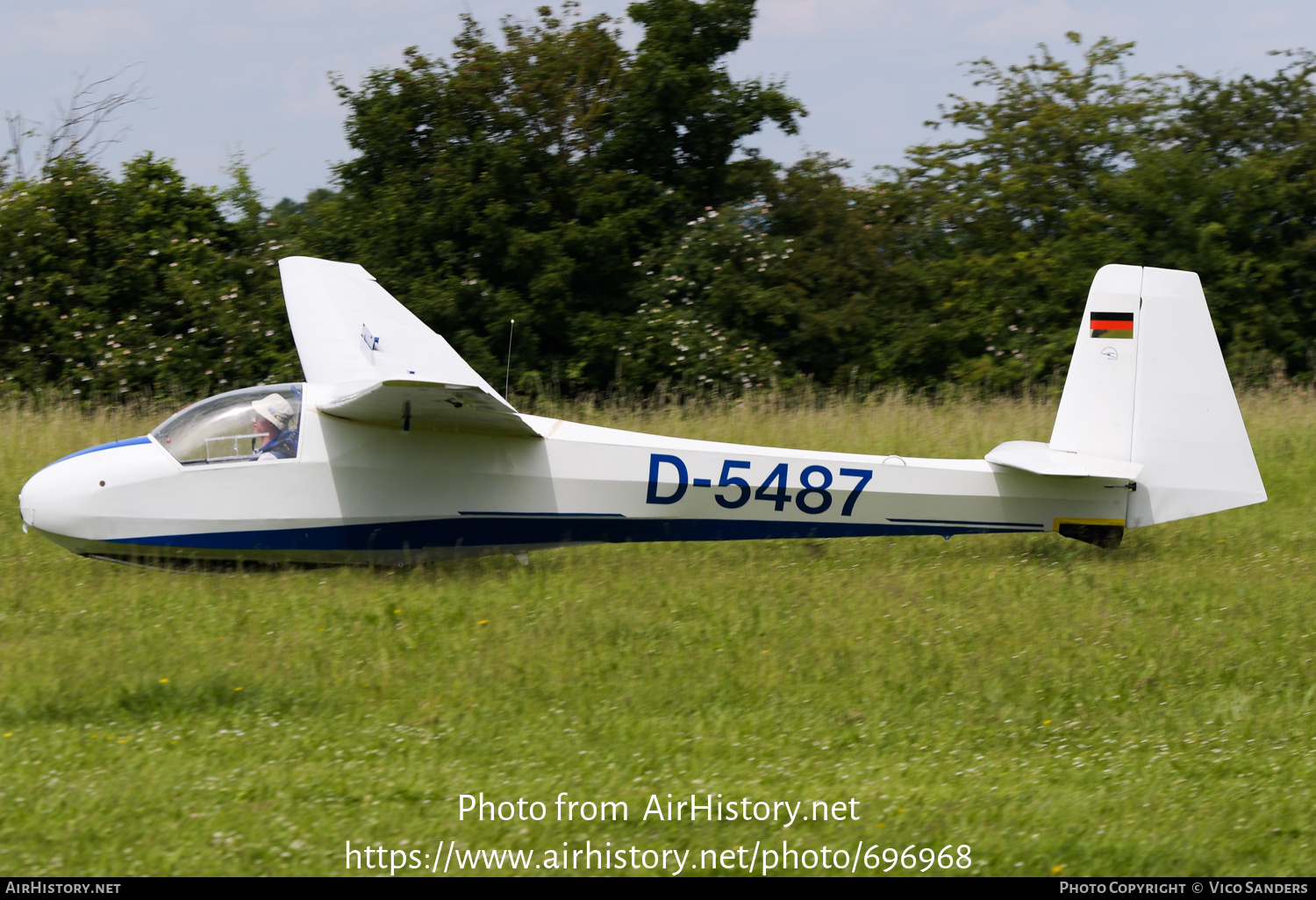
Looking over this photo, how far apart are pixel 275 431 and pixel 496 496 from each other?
1.75 meters

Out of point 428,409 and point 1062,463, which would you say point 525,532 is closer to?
point 428,409

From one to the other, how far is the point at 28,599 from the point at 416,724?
12.5ft

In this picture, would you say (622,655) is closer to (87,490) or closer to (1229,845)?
(1229,845)

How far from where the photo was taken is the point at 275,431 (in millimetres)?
8094

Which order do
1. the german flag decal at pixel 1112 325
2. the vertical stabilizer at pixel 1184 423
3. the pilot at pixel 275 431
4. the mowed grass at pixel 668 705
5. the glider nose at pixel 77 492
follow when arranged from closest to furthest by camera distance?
the mowed grass at pixel 668 705 → the glider nose at pixel 77 492 → the pilot at pixel 275 431 → the vertical stabilizer at pixel 1184 423 → the german flag decal at pixel 1112 325

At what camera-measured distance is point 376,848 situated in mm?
4148

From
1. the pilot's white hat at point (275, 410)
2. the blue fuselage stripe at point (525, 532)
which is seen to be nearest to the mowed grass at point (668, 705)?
the blue fuselage stripe at point (525, 532)

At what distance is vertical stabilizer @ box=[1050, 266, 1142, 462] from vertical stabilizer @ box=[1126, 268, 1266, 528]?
3.2 inches

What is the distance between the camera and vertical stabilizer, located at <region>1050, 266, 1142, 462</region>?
8.88m

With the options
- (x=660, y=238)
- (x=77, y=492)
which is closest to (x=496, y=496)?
(x=77, y=492)

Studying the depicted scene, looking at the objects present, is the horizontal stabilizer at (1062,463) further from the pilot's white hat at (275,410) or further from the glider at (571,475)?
the pilot's white hat at (275,410)

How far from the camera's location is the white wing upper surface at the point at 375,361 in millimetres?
7508

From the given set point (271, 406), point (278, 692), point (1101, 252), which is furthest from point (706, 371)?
point (278, 692)

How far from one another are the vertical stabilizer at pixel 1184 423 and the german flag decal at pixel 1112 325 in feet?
0.32
